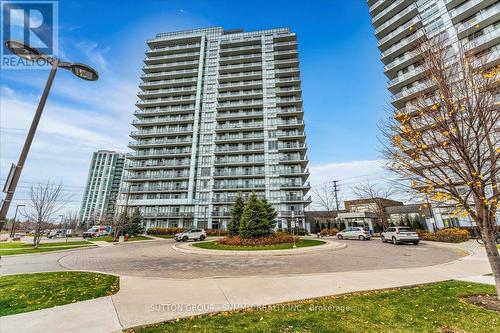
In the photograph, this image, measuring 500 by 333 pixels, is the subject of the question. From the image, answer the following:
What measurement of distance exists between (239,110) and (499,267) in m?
56.1

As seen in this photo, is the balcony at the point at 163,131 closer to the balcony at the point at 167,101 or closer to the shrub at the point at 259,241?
the balcony at the point at 167,101

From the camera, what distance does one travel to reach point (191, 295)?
640 centimetres

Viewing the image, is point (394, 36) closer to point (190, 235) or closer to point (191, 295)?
point (190, 235)

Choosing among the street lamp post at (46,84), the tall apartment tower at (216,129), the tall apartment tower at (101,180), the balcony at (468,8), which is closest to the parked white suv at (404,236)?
the tall apartment tower at (216,129)

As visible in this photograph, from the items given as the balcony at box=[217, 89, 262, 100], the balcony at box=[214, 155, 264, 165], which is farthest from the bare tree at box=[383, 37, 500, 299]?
the balcony at box=[217, 89, 262, 100]

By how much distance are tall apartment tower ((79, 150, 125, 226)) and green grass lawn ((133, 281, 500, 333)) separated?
140626 millimetres

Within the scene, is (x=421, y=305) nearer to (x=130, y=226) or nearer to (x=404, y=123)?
(x=404, y=123)

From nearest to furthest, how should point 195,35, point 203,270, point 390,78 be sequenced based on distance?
point 203,270
point 390,78
point 195,35

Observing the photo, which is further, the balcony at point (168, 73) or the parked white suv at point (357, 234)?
the balcony at point (168, 73)

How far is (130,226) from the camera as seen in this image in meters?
41.4

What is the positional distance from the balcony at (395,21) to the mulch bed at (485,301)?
5280cm

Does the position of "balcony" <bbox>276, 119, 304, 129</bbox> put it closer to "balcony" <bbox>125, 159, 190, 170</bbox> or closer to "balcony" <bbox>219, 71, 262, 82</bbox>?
"balcony" <bbox>219, 71, 262, 82</bbox>

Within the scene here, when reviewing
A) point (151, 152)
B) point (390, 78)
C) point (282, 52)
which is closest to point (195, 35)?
point (282, 52)

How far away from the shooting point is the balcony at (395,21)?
42.2 m
